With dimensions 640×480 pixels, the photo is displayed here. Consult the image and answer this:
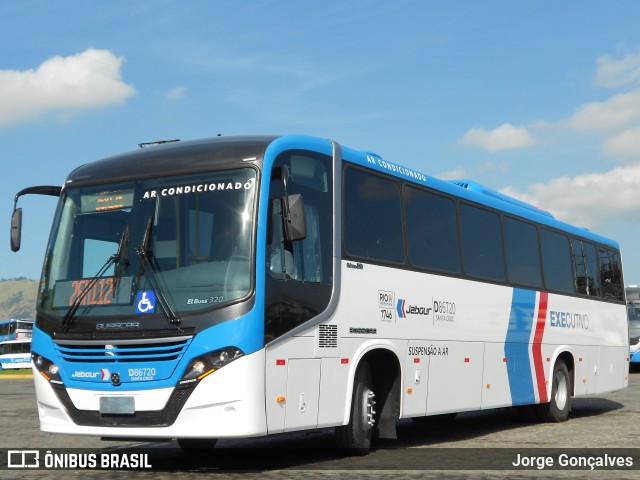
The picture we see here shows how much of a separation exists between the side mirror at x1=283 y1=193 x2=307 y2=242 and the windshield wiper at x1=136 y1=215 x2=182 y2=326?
1317 millimetres

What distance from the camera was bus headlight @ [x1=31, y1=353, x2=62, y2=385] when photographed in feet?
32.2

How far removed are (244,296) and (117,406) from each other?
1.62 m

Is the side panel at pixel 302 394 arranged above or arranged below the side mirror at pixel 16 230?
below

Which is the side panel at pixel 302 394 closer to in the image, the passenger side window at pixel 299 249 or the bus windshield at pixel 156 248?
the passenger side window at pixel 299 249

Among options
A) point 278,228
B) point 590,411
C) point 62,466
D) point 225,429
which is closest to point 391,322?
point 278,228

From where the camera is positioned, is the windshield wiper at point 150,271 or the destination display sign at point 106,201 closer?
the windshield wiper at point 150,271

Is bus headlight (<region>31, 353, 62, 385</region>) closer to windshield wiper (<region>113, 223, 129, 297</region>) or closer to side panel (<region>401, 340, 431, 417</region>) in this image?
windshield wiper (<region>113, 223, 129, 297</region>)

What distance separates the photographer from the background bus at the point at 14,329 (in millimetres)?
76250

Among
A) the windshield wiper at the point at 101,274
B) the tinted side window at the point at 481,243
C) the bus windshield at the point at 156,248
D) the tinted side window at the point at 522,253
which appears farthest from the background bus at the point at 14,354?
the windshield wiper at the point at 101,274

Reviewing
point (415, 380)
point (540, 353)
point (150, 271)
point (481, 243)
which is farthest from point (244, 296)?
point (540, 353)

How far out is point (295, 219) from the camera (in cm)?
946

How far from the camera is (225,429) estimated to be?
9.02 metres

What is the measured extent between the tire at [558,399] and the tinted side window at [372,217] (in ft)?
19.6

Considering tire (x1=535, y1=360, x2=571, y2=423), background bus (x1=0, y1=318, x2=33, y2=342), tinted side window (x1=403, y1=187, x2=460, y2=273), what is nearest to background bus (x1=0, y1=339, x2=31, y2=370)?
background bus (x1=0, y1=318, x2=33, y2=342)
